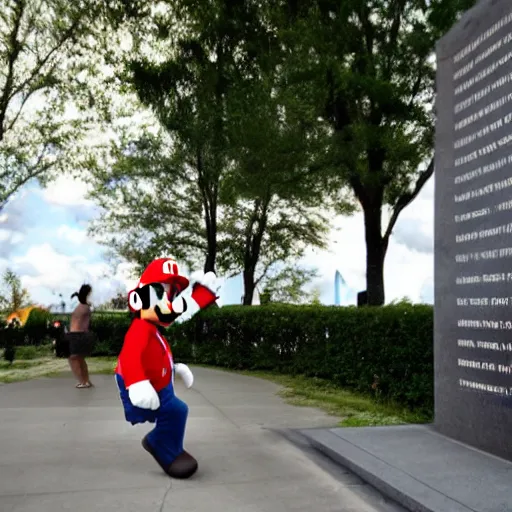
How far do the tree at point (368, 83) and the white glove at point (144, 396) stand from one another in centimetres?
1259

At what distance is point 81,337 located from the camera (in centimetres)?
1166

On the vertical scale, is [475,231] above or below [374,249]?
below

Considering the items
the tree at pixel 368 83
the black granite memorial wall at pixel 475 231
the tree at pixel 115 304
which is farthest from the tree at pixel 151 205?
the black granite memorial wall at pixel 475 231

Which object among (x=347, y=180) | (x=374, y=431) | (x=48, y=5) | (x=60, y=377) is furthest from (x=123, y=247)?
(x=374, y=431)

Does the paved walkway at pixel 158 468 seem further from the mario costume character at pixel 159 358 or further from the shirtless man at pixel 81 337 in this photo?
the shirtless man at pixel 81 337

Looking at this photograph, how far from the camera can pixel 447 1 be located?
1634 centimetres

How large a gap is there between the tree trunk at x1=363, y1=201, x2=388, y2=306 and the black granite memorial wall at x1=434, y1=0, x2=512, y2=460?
36.2 ft

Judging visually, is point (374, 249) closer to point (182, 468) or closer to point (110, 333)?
point (110, 333)

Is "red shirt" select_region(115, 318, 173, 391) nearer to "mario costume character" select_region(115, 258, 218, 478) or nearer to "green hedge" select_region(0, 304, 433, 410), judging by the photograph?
"mario costume character" select_region(115, 258, 218, 478)

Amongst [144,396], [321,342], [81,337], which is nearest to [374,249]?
[321,342]

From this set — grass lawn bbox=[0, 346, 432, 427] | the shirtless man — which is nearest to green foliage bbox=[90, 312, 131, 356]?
grass lawn bbox=[0, 346, 432, 427]

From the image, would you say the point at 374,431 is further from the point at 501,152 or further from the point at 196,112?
the point at 196,112

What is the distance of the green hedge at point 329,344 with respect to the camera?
387 inches

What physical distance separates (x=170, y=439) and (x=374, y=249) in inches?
557
